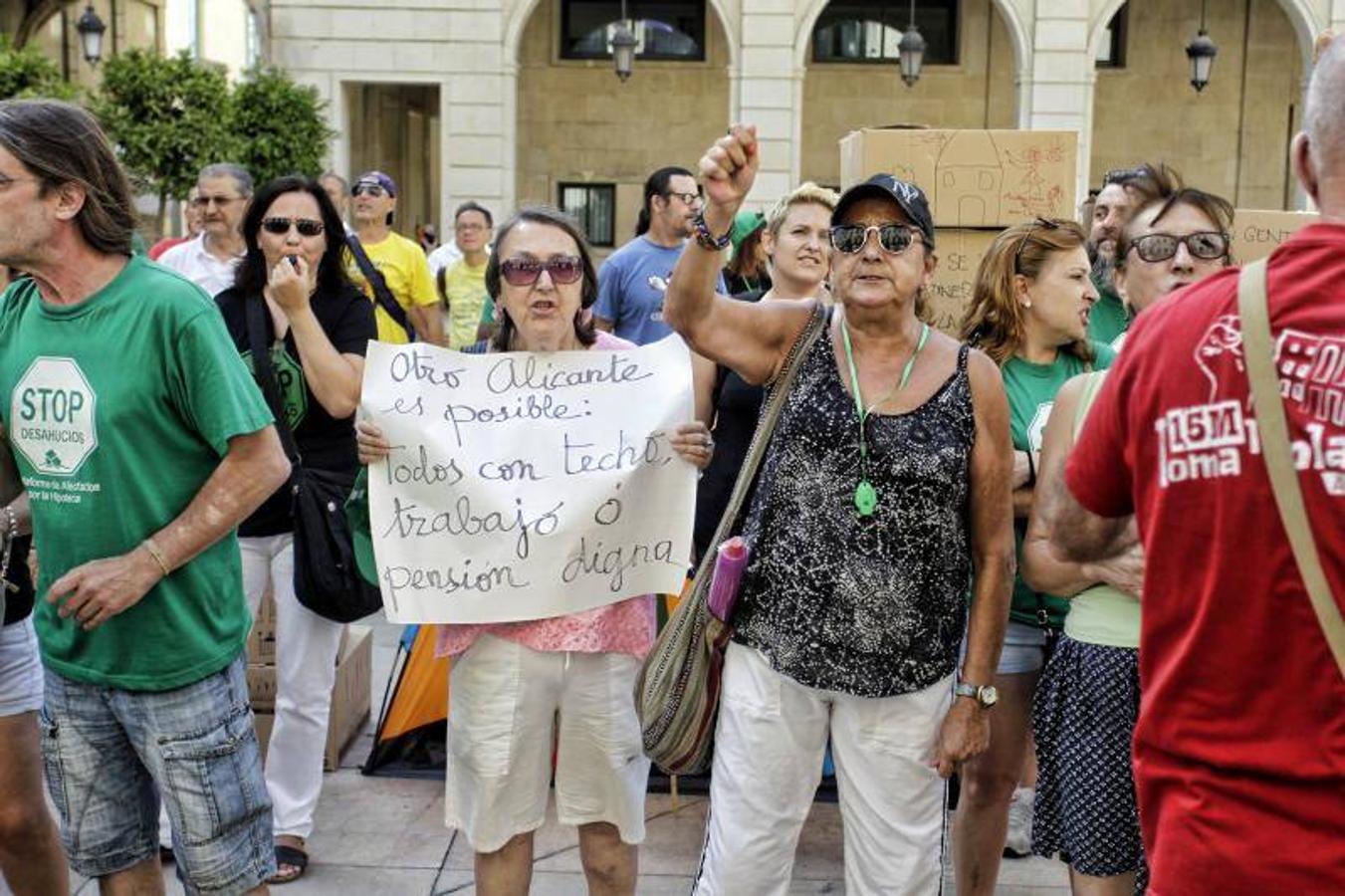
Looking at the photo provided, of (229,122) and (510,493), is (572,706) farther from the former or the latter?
(229,122)

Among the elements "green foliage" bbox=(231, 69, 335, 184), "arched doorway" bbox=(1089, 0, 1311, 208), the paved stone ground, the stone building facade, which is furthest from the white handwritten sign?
"arched doorway" bbox=(1089, 0, 1311, 208)

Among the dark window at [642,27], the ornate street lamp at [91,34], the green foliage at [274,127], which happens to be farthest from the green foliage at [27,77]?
the dark window at [642,27]

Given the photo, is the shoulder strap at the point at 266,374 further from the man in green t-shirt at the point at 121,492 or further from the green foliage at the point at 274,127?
the green foliage at the point at 274,127

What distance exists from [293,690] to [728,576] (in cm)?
192

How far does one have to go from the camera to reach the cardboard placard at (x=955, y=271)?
17.3ft

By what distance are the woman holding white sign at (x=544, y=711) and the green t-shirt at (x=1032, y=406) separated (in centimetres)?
86

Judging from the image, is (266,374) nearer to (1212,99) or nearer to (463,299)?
(463,299)

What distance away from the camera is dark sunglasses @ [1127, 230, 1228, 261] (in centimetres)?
350

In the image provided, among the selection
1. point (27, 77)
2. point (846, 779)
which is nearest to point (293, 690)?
point (846, 779)

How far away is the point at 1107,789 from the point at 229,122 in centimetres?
1660

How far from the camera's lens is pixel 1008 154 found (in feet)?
17.2

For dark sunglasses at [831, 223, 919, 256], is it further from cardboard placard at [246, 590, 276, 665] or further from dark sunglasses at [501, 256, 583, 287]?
cardboard placard at [246, 590, 276, 665]

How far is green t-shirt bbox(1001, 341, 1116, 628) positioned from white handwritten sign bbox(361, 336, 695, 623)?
90cm

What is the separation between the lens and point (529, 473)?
357cm
